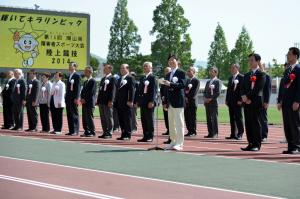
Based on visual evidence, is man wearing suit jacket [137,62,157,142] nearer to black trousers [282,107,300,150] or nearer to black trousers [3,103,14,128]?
black trousers [282,107,300,150]

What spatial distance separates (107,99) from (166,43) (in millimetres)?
55924

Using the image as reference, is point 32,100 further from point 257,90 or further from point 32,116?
point 257,90

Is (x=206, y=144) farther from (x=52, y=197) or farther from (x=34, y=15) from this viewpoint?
(x=34, y=15)

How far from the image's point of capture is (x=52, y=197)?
771cm

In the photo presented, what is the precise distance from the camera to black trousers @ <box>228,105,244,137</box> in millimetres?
17500

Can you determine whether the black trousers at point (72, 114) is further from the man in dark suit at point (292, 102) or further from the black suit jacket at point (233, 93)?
the man in dark suit at point (292, 102)

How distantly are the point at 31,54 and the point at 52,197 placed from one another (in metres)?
24.4

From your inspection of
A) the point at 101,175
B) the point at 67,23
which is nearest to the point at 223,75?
the point at 67,23

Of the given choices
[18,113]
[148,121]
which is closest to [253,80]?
[148,121]

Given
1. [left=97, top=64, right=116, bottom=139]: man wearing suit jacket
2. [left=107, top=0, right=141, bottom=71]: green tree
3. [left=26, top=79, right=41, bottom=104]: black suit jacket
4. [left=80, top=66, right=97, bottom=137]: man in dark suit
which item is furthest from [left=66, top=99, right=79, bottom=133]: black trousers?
[left=107, top=0, right=141, bottom=71]: green tree

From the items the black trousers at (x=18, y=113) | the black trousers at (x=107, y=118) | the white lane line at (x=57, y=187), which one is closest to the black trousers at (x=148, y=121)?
the black trousers at (x=107, y=118)

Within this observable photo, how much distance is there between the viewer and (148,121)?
16.0m

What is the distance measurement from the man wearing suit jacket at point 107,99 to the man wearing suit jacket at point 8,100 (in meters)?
4.74

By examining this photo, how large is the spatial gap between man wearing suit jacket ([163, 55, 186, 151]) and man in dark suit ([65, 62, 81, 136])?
17.7 ft
